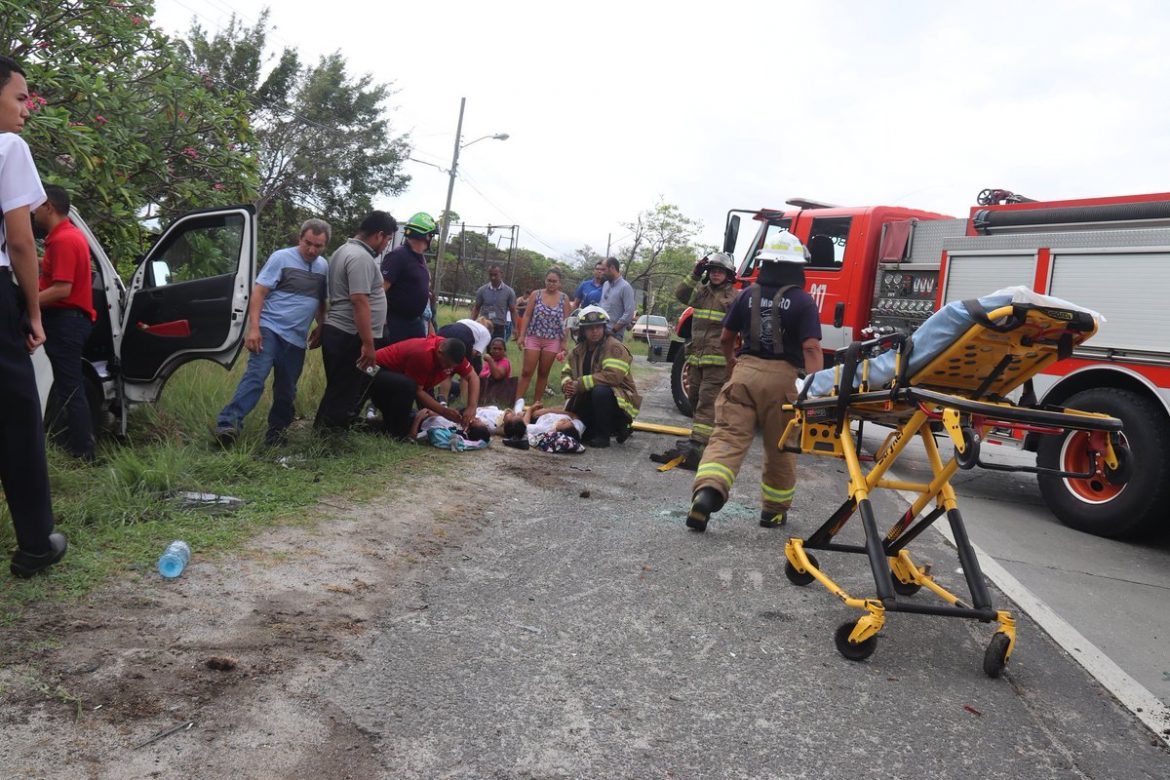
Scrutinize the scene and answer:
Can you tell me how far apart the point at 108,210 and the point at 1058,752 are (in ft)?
22.9

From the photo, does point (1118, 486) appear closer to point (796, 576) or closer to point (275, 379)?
point (796, 576)

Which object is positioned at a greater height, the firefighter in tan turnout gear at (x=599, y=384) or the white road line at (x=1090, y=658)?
the firefighter in tan turnout gear at (x=599, y=384)

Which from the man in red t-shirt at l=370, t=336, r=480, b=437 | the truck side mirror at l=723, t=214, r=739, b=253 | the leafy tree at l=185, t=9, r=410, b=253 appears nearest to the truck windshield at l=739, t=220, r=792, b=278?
the truck side mirror at l=723, t=214, r=739, b=253

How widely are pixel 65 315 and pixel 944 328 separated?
4.76m

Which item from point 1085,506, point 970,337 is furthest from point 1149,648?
point 1085,506

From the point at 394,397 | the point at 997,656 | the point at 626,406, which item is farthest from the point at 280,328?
the point at 997,656

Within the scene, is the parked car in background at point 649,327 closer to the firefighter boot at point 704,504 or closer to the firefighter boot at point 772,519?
the firefighter boot at point 772,519

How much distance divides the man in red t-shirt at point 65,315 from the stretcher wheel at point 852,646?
4.34 m

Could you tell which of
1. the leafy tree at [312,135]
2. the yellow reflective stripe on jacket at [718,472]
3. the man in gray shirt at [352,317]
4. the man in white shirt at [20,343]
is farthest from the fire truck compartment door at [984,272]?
the leafy tree at [312,135]

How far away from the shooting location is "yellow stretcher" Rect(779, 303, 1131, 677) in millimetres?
3395

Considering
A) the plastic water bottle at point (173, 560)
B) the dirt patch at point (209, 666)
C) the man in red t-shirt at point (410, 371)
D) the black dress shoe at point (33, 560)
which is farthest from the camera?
the man in red t-shirt at point (410, 371)

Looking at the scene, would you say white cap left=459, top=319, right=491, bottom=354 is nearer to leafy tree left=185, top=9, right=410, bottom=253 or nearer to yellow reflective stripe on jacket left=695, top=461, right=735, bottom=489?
yellow reflective stripe on jacket left=695, top=461, right=735, bottom=489

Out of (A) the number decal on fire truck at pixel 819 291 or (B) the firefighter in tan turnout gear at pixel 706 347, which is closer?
(B) the firefighter in tan turnout gear at pixel 706 347

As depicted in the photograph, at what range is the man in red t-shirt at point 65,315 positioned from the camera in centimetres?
514
